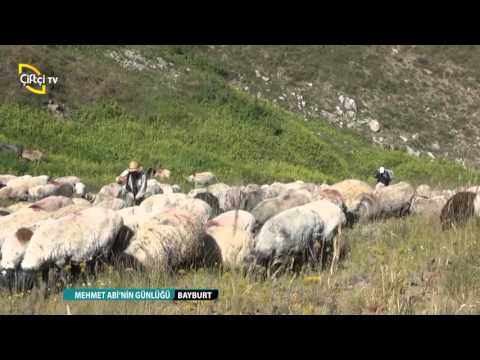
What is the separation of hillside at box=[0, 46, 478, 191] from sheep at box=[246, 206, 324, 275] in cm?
903

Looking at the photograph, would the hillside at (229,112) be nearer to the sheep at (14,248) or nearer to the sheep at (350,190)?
the sheep at (350,190)

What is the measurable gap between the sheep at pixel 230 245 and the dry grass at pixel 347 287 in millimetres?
231

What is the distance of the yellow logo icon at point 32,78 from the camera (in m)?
20.5

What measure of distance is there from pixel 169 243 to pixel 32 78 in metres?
17.9

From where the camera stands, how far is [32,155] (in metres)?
17.3

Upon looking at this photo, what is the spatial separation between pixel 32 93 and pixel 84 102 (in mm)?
2103

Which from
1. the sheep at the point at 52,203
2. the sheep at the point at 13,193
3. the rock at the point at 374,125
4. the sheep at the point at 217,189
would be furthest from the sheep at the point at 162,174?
the rock at the point at 374,125

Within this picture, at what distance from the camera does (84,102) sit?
73.6 feet

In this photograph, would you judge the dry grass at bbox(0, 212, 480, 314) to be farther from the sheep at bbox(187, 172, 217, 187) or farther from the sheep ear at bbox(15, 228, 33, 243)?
→ the sheep at bbox(187, 172, 217, 187)

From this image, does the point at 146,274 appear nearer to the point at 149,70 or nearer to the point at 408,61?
the point at 149,70

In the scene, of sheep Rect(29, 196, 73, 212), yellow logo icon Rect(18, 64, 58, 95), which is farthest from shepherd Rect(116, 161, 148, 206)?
yellow logo icon Rect(18, 64, 58, 95)

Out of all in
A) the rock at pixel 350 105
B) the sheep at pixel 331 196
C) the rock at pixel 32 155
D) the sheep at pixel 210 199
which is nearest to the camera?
the sheep at pixel 331 196

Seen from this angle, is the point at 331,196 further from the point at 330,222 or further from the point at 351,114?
the point at 351,114

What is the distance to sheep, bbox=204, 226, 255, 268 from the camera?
540 cm
